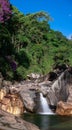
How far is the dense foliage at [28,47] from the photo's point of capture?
4172 centimetres

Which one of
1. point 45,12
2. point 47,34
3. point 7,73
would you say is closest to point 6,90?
point 7,73

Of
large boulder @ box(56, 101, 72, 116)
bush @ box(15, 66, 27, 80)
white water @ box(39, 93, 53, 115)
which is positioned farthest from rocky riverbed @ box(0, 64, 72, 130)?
bush @ box(15, 66, 27, 80)

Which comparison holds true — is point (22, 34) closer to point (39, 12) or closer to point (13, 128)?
point (39, 12)

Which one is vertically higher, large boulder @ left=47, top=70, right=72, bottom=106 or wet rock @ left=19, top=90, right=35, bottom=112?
large boulder @ left=47, top=70, right=72, bottom=106

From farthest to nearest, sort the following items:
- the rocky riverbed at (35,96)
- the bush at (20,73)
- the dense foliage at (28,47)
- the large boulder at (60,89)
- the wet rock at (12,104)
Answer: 1. the bush at (20,73)
2. the dense foliage at (28,47)
3. the large boulder at (60,89)
4. the rocky riverbed at (35,96)
5. the wet rock at (12,104)

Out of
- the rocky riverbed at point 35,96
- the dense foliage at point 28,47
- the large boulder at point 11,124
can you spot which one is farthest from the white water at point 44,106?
the large boulder at point 11,124

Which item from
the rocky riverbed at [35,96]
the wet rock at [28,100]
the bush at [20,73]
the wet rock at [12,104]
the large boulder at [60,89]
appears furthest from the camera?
the bush at [20,73]

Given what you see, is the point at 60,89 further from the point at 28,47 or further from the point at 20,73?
the point at 28,47

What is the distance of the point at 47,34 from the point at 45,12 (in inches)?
1154

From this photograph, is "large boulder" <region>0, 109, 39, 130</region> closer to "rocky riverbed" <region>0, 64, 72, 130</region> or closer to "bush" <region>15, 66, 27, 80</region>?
"rocky riverbed" <region>0, 64, 72, 130</region>

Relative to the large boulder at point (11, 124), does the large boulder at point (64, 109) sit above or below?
above

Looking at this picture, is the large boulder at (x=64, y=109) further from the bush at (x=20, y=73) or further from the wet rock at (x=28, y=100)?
the bush at (x=20, y=73)

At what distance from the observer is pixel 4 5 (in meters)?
33.9

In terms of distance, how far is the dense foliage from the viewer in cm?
4172
